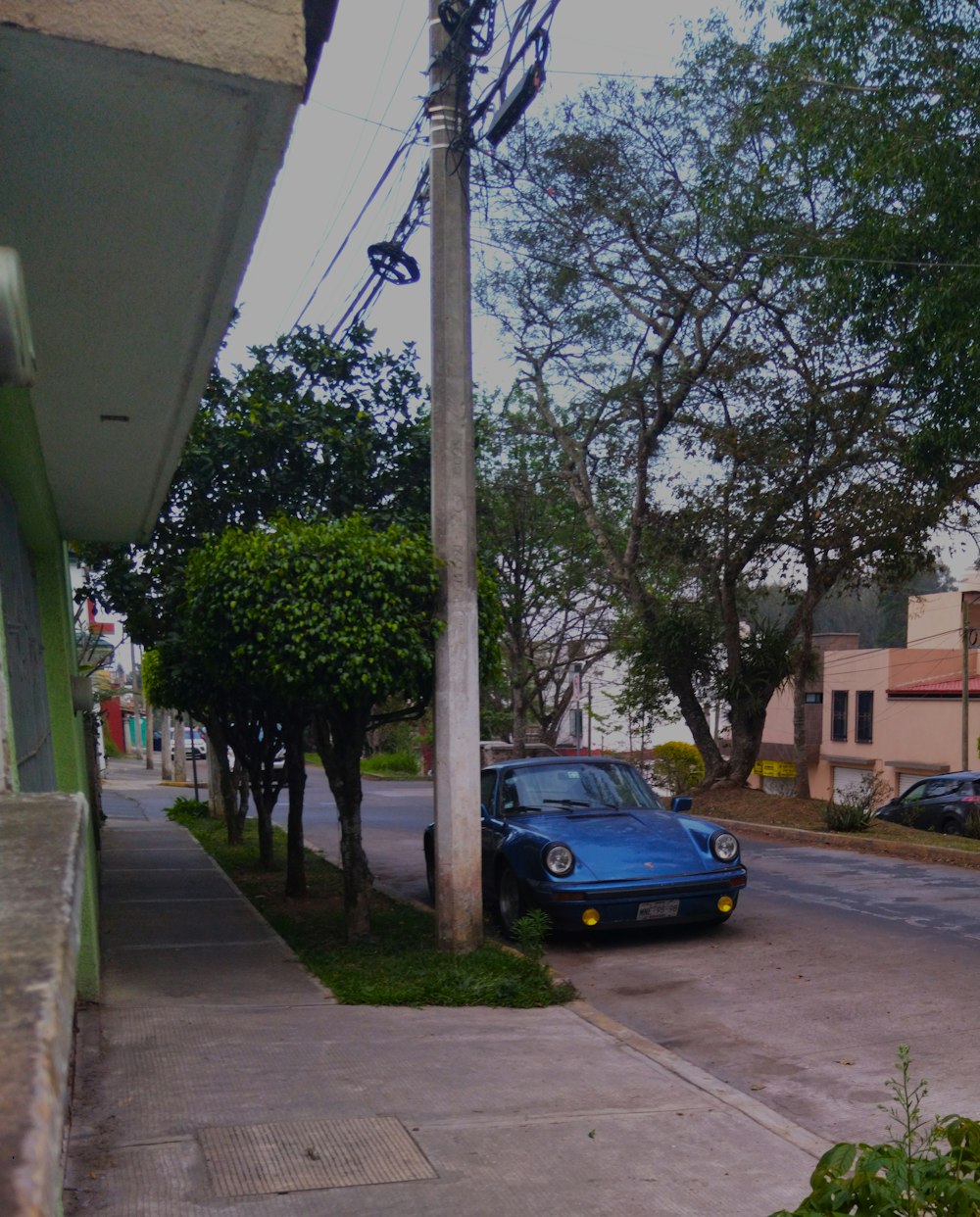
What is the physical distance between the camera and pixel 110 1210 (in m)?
4.35

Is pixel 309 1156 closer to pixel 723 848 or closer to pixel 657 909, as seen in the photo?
pixel 657 909

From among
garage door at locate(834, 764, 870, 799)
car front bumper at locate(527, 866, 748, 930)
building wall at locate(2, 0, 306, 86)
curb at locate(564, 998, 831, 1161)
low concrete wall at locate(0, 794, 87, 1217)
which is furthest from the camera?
garage door at locate(834, 764, 870, 799)

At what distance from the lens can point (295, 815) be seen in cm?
1319

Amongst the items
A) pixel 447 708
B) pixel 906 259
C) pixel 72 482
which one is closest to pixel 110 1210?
pixel 72 482

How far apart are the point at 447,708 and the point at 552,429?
15686mm

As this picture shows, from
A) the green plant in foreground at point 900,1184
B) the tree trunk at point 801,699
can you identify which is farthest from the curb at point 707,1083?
the tree trunk at point 801,699

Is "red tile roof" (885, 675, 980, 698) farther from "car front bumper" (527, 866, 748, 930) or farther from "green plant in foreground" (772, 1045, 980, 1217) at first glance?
"green plant in foreground" (772, 1045, 980, 1217)

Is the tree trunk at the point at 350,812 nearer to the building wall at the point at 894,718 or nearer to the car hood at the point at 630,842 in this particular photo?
the car hood at the point at 630,842

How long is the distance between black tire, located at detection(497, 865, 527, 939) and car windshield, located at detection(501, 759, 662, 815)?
0.74 m

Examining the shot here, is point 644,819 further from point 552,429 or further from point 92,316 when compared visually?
point 552,429

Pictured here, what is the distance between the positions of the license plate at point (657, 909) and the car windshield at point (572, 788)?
4.94ft

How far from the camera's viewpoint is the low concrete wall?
857 millimetres

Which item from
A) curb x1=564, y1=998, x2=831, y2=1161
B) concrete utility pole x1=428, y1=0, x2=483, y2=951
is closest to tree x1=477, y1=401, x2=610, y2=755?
concrete utility pole x1=428, y1=0, x2=483, y2=951

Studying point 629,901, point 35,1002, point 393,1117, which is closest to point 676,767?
point 629,901
